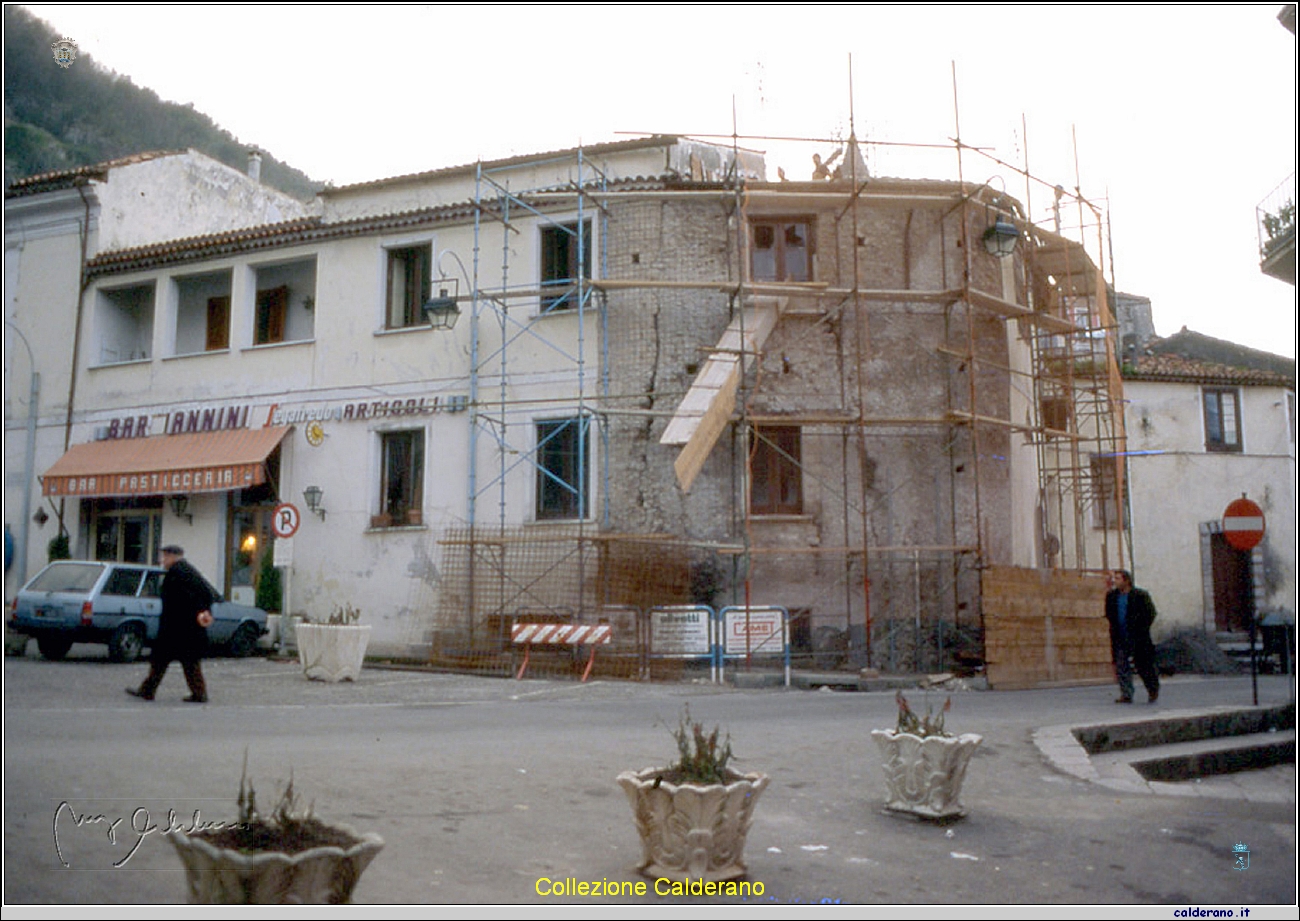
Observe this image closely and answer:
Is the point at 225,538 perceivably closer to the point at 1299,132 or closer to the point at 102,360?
the point at 102,360

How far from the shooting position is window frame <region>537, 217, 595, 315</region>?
59.1ft

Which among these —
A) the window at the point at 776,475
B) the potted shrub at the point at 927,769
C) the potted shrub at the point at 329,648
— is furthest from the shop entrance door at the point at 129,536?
the potted shrub at the point at 927,769

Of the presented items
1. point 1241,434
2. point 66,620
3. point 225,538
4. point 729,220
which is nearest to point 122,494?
point 225,538

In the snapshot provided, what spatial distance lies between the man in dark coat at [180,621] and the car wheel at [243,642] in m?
7.33

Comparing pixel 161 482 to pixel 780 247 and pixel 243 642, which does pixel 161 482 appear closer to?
pixel 243 642

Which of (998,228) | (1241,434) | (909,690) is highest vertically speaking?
(998,228)

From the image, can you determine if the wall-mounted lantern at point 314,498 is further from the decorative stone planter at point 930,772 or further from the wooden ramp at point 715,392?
the decorative stone planter at point 930,772

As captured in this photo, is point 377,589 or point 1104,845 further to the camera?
point 377,589

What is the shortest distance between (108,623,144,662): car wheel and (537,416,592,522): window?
6150 mm

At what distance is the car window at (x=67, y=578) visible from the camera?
50.8 ft

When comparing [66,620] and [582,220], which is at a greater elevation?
[582,220]

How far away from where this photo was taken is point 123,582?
16.1 m

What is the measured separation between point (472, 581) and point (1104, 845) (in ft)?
43.8

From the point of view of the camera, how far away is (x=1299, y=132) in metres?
5.65
